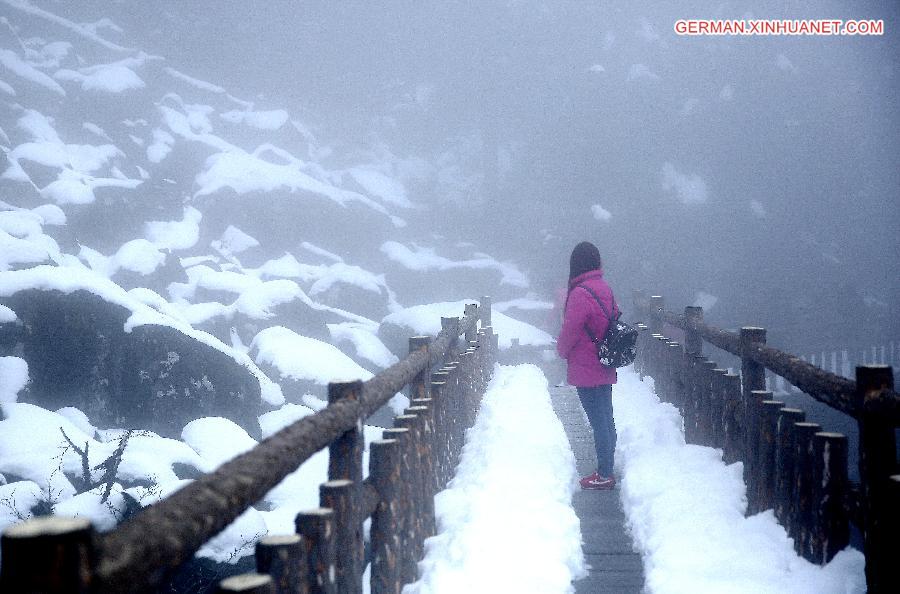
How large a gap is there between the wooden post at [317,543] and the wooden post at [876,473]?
2.01 meters

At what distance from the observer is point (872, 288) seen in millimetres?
29328

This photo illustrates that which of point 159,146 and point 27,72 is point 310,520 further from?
point 27,72

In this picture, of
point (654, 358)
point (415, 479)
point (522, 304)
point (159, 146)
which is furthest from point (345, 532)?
point (159, 146)

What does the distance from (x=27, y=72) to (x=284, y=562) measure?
106 feet

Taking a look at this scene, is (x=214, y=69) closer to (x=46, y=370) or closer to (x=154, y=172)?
(x=154, y=172)

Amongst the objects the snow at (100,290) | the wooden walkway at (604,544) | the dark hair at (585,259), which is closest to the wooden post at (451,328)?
the dark hair at (585,259)

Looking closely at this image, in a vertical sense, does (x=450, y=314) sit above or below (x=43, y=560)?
above

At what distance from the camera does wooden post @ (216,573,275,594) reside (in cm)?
139

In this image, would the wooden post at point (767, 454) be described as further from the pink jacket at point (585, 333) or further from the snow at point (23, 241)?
the snow at point (23, 241)

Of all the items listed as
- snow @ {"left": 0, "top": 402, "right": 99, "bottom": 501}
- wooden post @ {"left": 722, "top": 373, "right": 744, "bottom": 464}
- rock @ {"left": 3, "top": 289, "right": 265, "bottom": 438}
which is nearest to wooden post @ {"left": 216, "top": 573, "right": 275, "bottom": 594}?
wooden post @ {"left": 722, "top": 373, "right": 744, "bottom": 464}

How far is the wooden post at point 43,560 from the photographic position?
3.02ft

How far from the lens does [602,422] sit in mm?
5324

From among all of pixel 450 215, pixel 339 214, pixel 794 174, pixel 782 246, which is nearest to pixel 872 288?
pixel 782 246

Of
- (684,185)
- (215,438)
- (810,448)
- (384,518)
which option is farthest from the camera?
(684,185)
